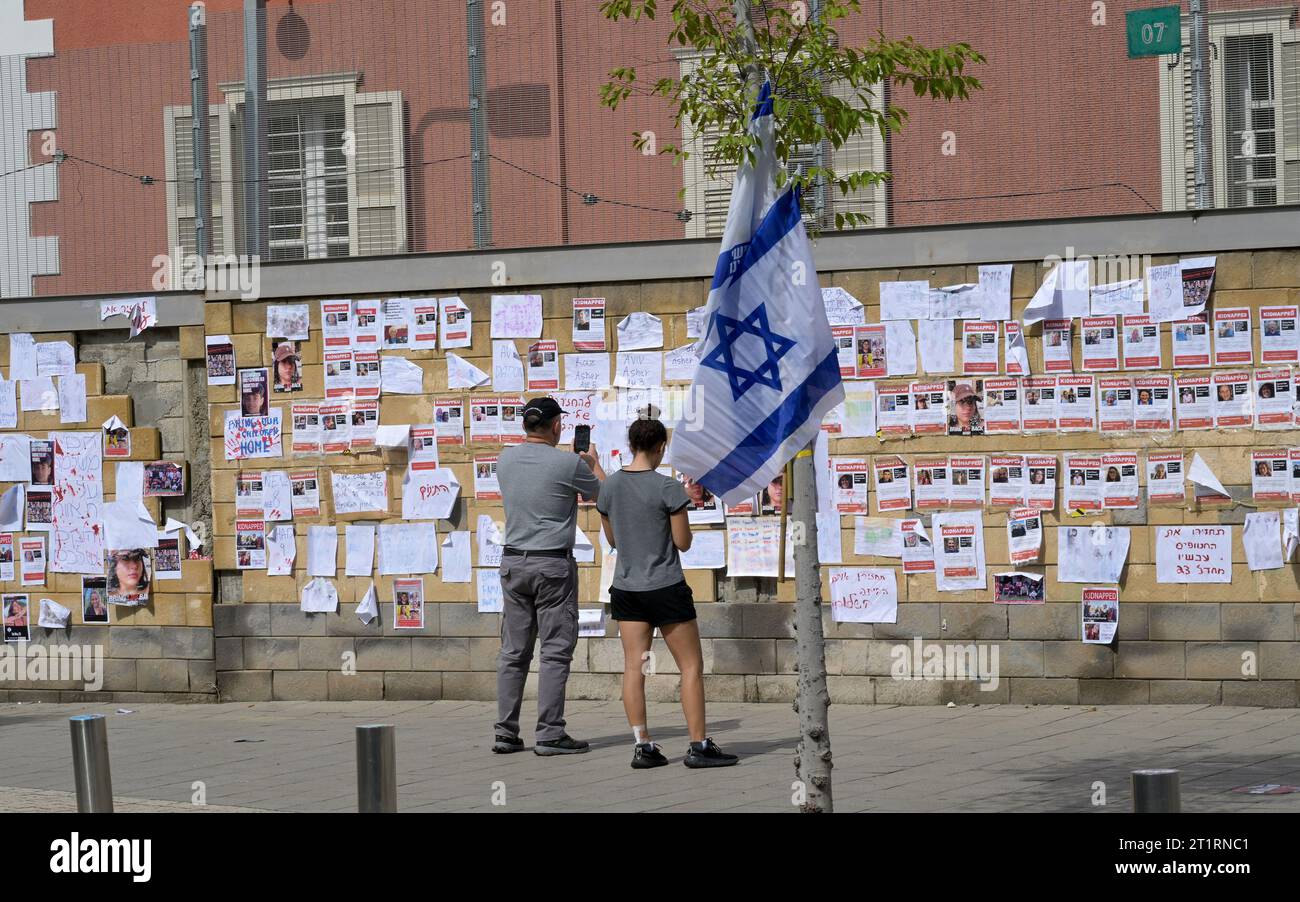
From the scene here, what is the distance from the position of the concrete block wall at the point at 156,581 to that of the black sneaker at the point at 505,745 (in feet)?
11.3

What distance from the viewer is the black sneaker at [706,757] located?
28.5 feet

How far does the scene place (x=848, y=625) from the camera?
35.4ft

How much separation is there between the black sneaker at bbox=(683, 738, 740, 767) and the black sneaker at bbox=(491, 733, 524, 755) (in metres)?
1.16

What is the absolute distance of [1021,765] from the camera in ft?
27.8

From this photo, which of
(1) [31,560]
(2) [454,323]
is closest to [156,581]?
(1) [31,560]

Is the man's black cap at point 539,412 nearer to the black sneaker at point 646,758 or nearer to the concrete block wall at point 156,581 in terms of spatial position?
the black sneaker at point 646,758

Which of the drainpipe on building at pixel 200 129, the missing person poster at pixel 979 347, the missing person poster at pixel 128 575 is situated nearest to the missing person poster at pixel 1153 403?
the missing person poster at pixel 979 347

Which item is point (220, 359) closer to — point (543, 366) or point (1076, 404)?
point (543, 366)

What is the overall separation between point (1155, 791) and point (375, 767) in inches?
101

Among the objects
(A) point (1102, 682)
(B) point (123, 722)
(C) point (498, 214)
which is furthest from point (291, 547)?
(A) point (1102, 682)

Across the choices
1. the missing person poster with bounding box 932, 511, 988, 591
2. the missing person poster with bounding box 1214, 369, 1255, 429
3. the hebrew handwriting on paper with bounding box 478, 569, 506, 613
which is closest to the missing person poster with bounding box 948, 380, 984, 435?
the missing person poster with bounding box 932, 511, 988, 591

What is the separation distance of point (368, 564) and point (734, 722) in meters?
2.89

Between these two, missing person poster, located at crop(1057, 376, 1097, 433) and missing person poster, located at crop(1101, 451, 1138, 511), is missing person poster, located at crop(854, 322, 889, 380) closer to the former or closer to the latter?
missing person poster, located at crop(1057, 376, 1097, 433)
